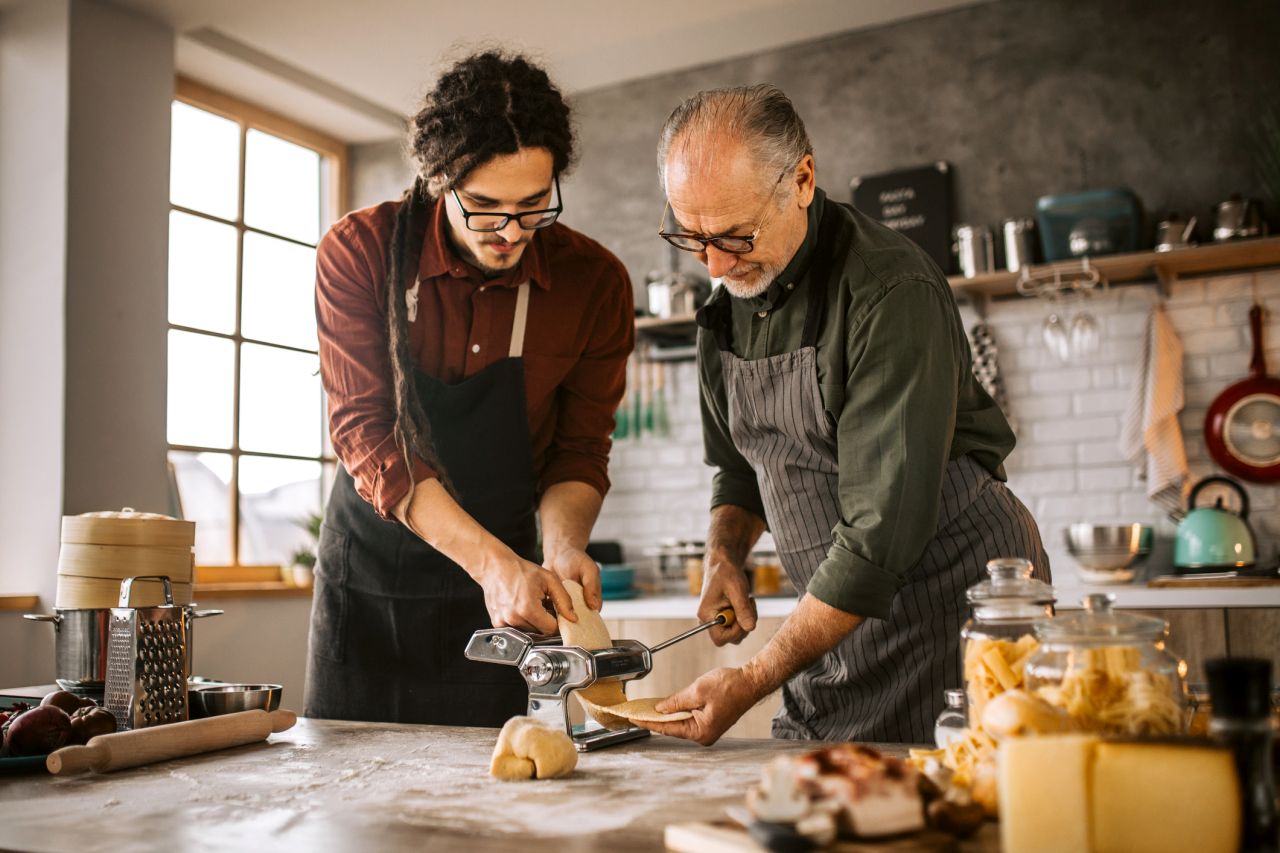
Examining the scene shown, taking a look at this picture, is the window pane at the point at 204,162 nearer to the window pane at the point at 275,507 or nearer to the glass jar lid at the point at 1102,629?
the window pane at the point at 275,507

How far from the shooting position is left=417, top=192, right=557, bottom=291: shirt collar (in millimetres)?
2266

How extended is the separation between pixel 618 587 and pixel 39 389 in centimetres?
221

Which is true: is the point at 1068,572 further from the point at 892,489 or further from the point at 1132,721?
the point at 1132,721

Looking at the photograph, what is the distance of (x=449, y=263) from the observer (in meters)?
2.26

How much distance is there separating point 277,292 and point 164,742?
4072 millimetres

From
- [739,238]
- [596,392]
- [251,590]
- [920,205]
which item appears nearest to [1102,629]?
[739,238]

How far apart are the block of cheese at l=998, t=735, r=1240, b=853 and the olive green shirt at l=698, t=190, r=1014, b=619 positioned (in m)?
0.77

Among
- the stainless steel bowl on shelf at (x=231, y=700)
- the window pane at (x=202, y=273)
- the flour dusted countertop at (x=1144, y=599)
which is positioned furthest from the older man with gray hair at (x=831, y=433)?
the window pane at (x=202, y=273)

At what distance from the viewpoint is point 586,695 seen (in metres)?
1.74

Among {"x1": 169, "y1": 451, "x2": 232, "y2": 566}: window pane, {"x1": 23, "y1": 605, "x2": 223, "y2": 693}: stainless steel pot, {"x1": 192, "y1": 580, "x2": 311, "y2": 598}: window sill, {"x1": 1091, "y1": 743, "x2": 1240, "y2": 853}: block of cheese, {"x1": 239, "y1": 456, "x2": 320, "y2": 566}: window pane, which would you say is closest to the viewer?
{"x1": 1091, "y1": 743, "x2": 1240, "y2": 853}: block of cheese

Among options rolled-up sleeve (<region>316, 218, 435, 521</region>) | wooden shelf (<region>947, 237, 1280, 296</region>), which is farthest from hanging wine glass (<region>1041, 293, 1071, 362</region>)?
rolled-up sleeve (<region>316, 218, 435, 521</region>)

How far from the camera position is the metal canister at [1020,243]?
4340 mm

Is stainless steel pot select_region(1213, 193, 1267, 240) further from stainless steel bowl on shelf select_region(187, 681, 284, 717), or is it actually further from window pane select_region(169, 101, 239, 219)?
window pane select_region(169, 101, 239, 219)

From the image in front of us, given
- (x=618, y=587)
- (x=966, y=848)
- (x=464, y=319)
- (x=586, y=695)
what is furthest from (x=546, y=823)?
(x=618, y=587)
